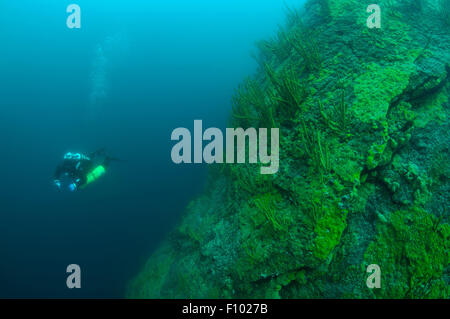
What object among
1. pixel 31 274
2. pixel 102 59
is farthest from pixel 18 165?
pixel 102 59

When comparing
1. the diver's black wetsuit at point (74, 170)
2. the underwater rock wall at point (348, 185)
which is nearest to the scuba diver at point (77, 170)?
the diver's black wetsuit at point (74, 170)

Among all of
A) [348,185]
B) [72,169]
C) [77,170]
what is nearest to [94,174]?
[77,170]

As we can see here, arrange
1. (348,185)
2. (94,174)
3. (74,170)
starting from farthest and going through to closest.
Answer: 1. (94,174)
2. (74,170)
3. (348,185)

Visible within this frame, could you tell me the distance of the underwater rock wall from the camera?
245 cm

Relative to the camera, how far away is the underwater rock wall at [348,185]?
2.45 meters

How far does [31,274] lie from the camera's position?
9680 mm

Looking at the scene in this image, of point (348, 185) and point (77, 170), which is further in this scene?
point (77, 170)

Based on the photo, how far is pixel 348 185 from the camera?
2.58 meters

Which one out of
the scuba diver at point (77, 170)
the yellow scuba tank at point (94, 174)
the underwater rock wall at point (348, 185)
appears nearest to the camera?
the underwater rock wall at point (348, 185)

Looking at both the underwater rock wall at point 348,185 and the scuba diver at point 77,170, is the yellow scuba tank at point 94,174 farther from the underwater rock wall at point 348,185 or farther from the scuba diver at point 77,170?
the underwater rock wall at point 348,185

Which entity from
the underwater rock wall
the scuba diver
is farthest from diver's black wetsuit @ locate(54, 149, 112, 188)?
the underwater rock wall

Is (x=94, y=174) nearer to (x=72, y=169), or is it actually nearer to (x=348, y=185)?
(x=72, y=169)

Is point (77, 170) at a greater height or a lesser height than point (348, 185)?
greater

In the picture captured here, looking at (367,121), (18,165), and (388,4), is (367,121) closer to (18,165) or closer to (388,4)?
(388,4)
